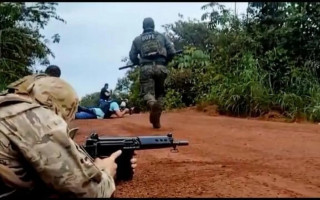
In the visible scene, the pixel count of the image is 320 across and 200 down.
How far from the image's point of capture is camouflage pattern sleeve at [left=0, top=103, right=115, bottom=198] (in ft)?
7.53

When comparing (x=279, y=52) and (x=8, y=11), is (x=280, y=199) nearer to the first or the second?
(x=279, y=52)

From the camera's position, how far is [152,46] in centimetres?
891

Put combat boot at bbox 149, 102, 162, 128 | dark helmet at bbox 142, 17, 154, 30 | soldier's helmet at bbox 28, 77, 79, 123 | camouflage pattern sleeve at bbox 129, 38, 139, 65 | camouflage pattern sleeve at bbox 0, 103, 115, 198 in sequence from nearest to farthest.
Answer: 1. camouflage pattern sleeve at bbox 0, 103, 115, 198
2. soldier's helmet at bbox 28, 77, 79, 123
3. combat boot at bbox 149, 102, 162, 128
4. dark helmet at bbox 142, 17, 154, 30
5. camouflage pattern sleeve at bbox 129, 38, 139, 65

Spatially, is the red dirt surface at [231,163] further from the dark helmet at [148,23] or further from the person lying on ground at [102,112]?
the person lying on ground at [102,112]

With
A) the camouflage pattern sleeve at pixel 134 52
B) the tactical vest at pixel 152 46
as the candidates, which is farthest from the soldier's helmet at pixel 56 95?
the camouflage pattern sleeve at pixel 134 52

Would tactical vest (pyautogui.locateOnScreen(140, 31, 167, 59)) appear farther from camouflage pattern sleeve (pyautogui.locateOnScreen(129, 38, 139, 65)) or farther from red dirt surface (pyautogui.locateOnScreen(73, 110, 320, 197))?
red dirt surface (pyautogui.locateOnScreen(73, 110, 320, 197))

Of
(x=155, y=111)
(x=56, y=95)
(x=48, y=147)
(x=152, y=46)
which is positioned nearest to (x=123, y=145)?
(x=56, y=95)

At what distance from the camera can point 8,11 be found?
46.1ft

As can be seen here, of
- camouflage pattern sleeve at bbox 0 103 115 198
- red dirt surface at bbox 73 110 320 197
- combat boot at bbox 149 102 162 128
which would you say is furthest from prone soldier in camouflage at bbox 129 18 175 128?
camouflage pattern sleeve at bbox 0 103 115 198

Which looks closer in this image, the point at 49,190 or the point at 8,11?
the point at 49,190

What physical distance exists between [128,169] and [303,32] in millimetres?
9885

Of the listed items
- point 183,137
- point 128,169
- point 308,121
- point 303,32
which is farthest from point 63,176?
point 303,32

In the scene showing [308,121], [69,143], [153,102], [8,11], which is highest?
[8,11]

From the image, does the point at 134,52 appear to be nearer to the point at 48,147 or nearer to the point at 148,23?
the point at 148,23
